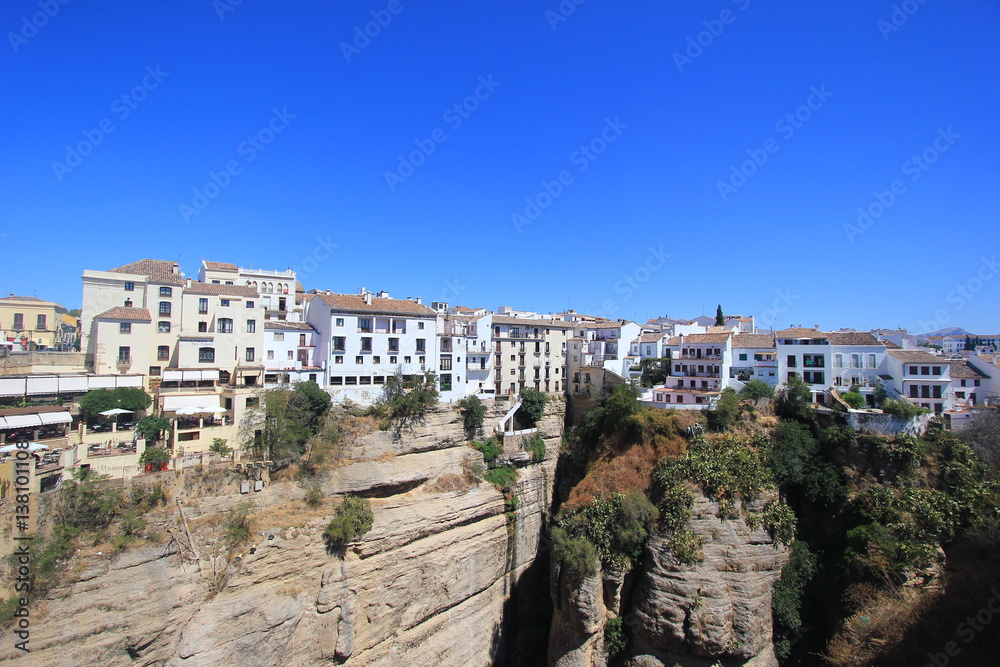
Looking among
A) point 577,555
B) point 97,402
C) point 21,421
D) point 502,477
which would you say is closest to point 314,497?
point 97,402

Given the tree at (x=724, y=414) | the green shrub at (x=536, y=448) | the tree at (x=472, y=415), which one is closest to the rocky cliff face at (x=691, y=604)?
the tree at (x=724, y=414)

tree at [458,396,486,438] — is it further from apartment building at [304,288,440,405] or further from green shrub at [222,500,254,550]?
green shrub at [222,500,254,550]

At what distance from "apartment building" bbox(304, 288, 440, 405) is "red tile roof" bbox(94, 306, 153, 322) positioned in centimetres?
914

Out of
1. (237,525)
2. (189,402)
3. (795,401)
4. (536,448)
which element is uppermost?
(189,402)

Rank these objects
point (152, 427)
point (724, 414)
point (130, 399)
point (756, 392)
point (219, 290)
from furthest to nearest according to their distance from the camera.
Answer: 1. point (219, 290)
2. point (756, 392)
3. point (724, 414)
4. point (130, 399)
5. point (152, 427)

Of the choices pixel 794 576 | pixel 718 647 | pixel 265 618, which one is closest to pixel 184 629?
pixel 265 618

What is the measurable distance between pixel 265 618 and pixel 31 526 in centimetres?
841

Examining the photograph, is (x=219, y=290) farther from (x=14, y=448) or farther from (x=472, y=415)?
(x=472, y=415)

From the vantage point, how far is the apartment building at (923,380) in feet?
94.1

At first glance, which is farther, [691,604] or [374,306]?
[374,306]

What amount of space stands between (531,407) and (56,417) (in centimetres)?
2513

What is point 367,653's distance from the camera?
22047 mm

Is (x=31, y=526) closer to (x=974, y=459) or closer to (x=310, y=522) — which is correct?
(x=310, y=522)

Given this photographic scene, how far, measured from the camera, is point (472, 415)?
3241 cm
